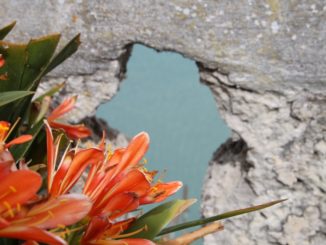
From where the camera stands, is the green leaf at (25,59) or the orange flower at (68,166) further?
the green leaf at (25,59)

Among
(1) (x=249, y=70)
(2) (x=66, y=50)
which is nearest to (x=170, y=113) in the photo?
(1) (x=249, y=70)

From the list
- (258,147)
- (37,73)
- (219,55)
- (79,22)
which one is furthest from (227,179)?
(37,73)

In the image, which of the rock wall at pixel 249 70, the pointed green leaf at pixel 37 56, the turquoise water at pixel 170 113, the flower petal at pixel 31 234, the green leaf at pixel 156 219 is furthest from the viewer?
the turquoise water at pixel 170 113

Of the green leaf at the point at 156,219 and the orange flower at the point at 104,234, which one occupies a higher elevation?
the orange flower at the point at 104,234

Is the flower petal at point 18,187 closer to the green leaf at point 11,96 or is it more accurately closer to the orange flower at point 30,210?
the orange flower at point 30,210

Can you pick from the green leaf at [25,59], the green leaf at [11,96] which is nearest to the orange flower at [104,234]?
the green leaf at [11,96]

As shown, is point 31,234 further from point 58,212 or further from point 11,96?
point 11,96

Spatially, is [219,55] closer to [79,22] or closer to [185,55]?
[185,55]
